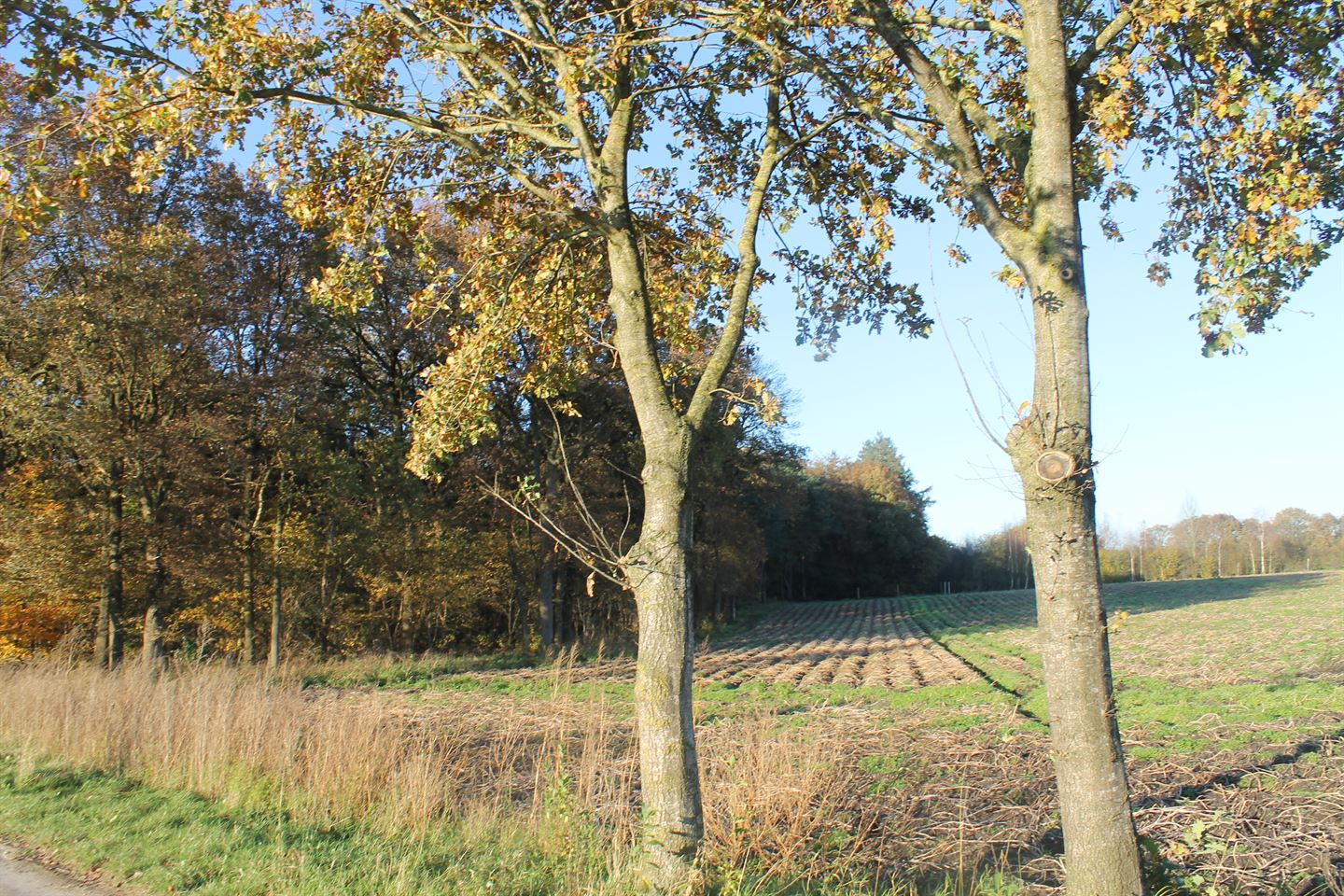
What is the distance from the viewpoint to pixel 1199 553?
335 feet

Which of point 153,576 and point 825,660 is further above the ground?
point 153,576

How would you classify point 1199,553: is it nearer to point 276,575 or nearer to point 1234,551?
point 1234,551

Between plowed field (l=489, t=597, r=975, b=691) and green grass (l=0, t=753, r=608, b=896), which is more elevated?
green grass (l=0, t=753, r=608, b=896)

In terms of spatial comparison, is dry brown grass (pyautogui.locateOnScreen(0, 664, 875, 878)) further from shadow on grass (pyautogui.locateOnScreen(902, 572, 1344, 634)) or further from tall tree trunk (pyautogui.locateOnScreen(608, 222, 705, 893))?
shadow on grass (pyautogui.locateOnScreen(902, 572, 1344, 634))

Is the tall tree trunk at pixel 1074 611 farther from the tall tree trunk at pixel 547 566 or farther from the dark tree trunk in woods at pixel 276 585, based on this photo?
the tall tree trunk at pixel 547 566

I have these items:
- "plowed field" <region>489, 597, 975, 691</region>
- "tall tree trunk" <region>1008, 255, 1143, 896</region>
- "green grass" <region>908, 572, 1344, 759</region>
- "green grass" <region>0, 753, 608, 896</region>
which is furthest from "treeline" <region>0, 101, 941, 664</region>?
"tall tree trunk" <region>1008, 255, 1143, 896</region>

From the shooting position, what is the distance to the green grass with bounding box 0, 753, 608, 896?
5.35m

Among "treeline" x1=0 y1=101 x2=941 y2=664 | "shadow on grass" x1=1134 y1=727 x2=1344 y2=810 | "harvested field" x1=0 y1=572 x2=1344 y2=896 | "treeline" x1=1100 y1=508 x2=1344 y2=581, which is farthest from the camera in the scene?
"treeline" x1=1100 y1=508 x2=1344 y2=581

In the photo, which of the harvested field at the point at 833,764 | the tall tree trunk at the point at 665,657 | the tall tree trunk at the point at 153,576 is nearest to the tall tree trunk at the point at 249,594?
the tall tree trunk at the point at 153,576

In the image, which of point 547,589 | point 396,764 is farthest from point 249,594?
point 396,764

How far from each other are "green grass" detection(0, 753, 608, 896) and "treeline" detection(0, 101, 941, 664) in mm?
5741

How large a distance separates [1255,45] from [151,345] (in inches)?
775

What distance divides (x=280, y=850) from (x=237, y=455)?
1665 cm

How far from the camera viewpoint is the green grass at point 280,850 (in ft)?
17.6
